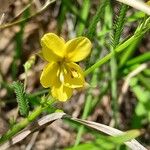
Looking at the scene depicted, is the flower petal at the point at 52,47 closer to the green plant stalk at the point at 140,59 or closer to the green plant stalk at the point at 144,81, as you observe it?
the green plant stalk at the point at 140,59

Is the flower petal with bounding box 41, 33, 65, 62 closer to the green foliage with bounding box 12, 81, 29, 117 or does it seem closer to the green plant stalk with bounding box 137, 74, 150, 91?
the green foliage with bounding box 12, 81, 29, 117

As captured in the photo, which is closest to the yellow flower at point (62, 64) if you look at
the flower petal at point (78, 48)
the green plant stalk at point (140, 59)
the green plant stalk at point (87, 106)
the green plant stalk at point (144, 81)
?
the flower petal at point (78, 48)

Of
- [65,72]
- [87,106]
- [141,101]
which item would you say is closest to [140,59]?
[87,106]

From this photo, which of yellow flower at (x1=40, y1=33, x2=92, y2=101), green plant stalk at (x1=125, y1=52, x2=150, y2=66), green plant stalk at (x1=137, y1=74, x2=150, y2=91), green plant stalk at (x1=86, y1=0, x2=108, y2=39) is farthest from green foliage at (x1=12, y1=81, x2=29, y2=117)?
green plant stalk at (x1=137, y1=74, x2=150, y2=91)

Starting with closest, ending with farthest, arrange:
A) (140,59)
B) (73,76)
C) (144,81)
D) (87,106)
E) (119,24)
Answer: (119,24) → (73,76) → (140,59) → (87,106) → (144,81)

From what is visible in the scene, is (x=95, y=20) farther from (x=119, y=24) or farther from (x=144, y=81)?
(x=144, y=81)

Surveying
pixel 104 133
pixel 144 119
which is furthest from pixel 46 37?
pixel 144 119
